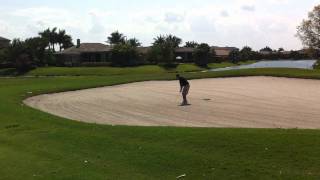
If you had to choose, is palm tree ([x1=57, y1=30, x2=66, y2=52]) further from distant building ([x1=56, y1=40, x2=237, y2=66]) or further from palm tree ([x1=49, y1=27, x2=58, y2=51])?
distant building ([x1=56, y1=40, x2=237, y2=66])

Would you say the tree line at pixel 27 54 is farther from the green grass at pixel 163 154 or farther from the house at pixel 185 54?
the green grass at pixel 163 154

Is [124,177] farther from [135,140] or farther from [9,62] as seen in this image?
[9,62]

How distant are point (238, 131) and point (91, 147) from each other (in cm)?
384

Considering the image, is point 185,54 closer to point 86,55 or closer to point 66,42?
point 86,55

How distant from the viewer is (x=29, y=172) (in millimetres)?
13516

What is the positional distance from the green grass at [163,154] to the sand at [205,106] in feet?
17.8

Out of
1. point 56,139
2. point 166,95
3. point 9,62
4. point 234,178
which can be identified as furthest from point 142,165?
point 9,62

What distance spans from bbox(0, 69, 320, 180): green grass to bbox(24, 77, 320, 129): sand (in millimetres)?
5426

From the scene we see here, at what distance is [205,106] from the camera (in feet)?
98.2

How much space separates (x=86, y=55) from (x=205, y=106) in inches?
4184

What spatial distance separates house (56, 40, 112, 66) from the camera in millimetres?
131250

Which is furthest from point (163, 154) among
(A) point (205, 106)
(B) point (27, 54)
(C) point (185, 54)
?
(C) point (185, 54)

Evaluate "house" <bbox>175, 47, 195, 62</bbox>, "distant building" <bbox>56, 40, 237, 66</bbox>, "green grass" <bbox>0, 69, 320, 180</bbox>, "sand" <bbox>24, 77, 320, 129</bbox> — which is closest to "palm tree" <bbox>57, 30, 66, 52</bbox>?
"distant building" <bbox>56, 40, 237, 66</bbox>

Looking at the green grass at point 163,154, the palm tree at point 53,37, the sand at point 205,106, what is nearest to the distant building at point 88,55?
the palm tree at point 53,37
